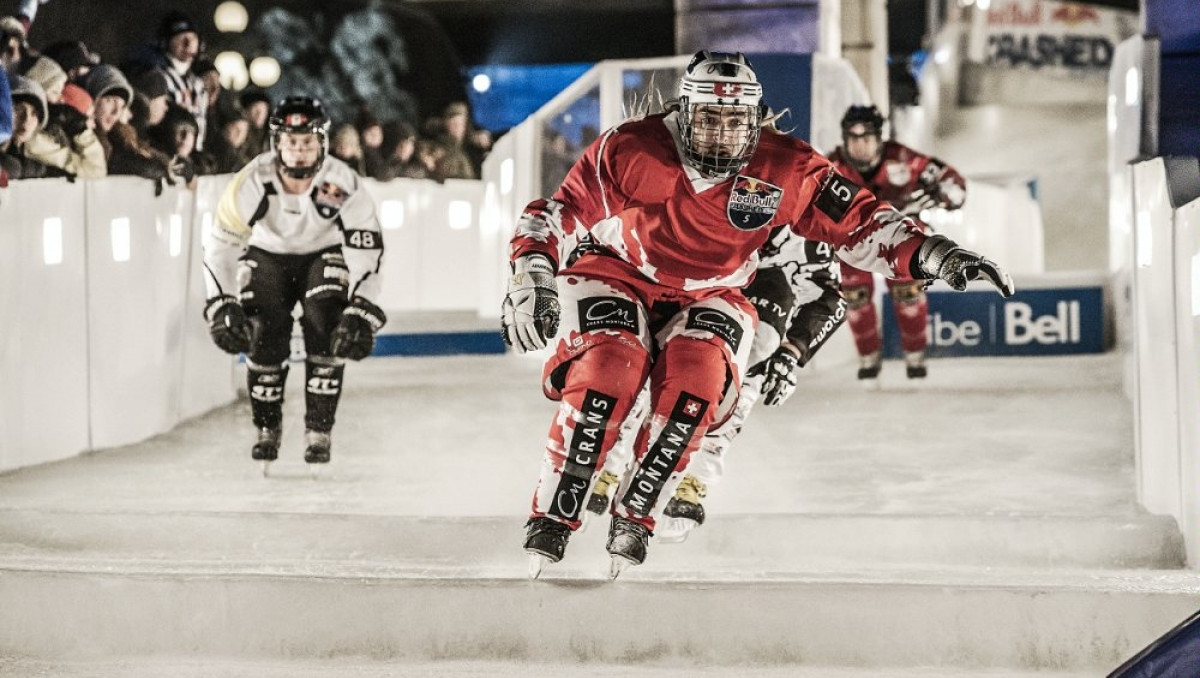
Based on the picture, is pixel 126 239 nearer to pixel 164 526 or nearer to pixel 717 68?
pixel 164 526

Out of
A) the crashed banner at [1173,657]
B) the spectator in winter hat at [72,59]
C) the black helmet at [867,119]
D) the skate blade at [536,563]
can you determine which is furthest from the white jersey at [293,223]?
the crashed banner at [1173,657]

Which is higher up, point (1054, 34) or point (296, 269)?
point (1054, 34)

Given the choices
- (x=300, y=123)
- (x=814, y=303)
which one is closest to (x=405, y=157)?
(x=300, y=123)

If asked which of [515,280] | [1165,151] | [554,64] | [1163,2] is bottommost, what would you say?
[515,280]

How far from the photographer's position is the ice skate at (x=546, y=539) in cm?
461

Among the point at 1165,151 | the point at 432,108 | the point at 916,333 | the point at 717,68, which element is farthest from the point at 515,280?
the point at 432,108

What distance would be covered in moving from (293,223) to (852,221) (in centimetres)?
267

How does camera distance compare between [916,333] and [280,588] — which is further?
[916,333]

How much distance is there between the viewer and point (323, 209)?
6.54m

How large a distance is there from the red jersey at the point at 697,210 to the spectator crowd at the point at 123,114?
2.54m

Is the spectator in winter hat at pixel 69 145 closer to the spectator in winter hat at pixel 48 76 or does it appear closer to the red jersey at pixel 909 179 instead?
the spectator in winter hat at pixel 48 76

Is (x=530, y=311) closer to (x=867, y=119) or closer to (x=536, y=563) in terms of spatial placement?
(x=536, y=563)

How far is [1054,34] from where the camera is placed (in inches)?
913

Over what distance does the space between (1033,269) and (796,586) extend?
1618 centimetres
